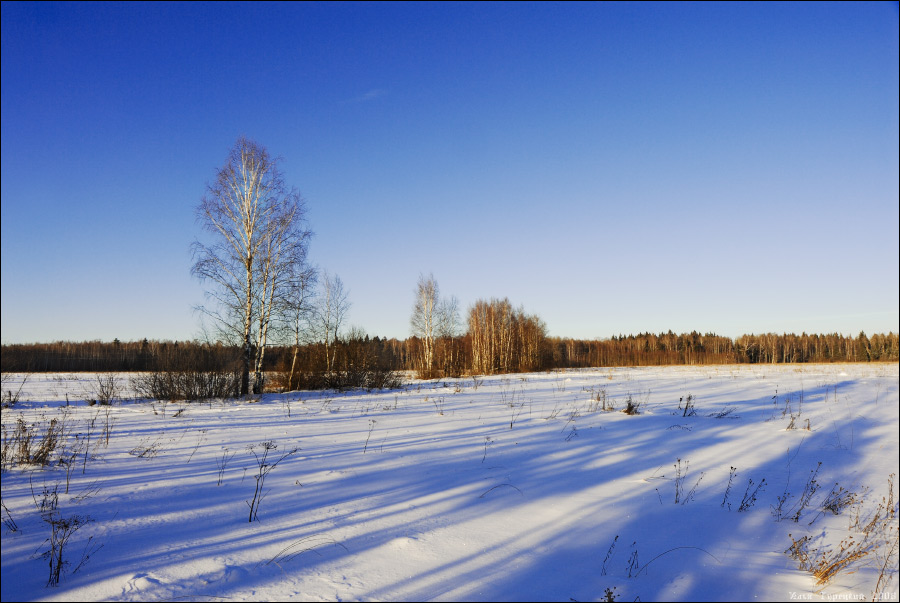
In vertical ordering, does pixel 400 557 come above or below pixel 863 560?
above

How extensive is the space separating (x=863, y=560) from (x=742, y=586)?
1.33 metres

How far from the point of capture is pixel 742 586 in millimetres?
2873

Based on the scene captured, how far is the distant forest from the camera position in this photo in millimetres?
16292

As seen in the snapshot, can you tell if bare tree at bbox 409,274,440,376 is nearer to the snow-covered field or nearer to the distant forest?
the distant forest

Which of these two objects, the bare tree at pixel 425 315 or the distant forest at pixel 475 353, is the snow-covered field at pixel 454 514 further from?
the bare tree at pixel 425 315

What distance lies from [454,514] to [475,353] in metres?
37.5

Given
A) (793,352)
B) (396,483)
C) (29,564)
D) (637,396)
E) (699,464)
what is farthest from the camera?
(793,352)

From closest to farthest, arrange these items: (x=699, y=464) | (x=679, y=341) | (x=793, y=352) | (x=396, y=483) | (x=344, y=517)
A: (x=344, y=517)
(x=396, y=483)
(x=699, y=464)
(x=793, y=352)
(x=679, y=341)

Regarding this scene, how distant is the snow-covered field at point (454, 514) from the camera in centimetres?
275

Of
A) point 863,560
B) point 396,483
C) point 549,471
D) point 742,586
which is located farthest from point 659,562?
point 396,483

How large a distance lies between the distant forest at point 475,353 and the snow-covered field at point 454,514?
8.05 meters

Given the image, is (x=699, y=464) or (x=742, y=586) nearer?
(x=742, y=586)

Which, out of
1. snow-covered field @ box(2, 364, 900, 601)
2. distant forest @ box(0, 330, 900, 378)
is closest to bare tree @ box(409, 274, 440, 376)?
distant forest @ box(0, 330, 900, 378)

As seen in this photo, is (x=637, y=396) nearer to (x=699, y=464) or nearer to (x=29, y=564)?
(x=699, y=464)
